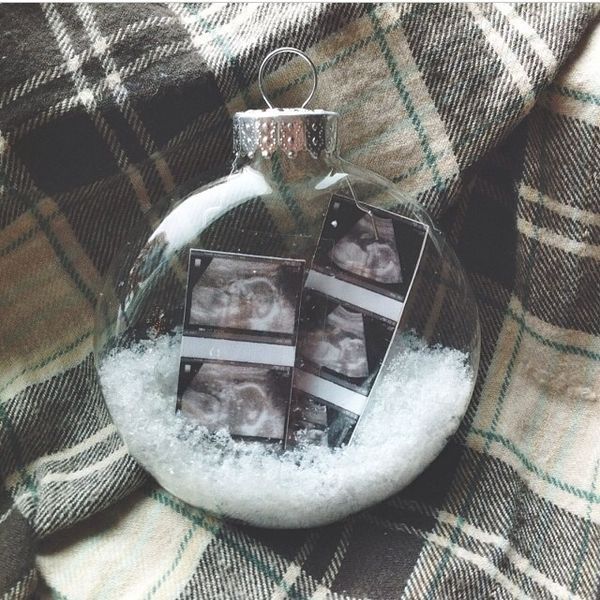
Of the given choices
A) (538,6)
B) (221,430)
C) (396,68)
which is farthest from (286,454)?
(538,6)

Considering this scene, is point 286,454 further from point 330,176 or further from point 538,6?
point 538,6

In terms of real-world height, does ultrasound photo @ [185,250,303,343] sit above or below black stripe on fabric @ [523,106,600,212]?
above

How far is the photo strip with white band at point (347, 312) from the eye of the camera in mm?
652

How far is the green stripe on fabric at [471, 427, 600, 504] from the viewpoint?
73 centimetres

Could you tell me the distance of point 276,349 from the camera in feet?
2.10

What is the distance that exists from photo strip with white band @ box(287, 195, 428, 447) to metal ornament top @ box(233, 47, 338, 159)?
0.19 ft

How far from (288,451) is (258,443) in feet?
0.09

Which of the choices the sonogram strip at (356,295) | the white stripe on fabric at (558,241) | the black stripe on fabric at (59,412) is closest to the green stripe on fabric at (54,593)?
the black stripe on fabric at (59,412)

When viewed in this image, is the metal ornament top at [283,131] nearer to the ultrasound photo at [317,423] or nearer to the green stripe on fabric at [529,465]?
the ultrasound photo at [317,423]

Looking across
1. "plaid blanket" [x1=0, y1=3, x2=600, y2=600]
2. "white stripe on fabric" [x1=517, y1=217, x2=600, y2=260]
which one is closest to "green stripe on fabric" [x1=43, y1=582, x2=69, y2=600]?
"plaid blanket" [x1=0, y1=3, x2=600, y2=600]

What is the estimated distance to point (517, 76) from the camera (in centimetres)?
71

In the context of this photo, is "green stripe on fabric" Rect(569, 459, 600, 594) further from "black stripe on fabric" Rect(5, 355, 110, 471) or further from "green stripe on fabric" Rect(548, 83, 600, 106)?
"black stripe on fabric" Rect(5, 355, 110, 471)

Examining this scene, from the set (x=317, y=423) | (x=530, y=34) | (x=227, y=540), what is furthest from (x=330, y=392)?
(x=530, y=34)

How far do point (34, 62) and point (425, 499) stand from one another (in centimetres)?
54
